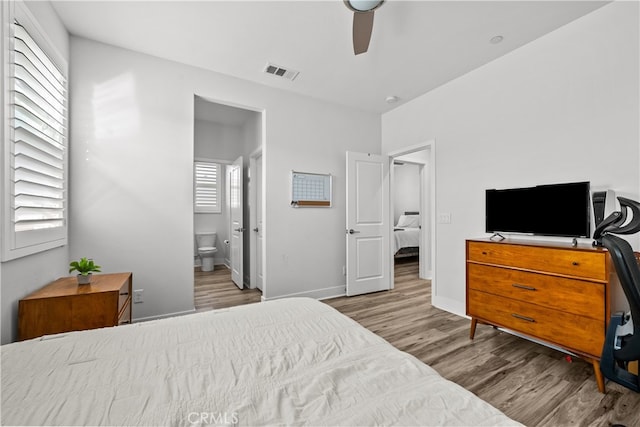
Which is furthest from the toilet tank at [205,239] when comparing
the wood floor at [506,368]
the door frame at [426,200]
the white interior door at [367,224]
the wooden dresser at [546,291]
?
the wooden dresser at [546,291]

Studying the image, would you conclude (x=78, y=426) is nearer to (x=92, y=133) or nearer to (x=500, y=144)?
(x=92, y=133)

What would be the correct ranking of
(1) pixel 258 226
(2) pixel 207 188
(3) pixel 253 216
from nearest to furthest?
(1) pixel 258 226
(3) pixel 253 216
(2) pixel 207 188

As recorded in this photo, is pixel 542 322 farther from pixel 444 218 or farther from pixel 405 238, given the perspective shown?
pixel 405 238

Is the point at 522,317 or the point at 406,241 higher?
the point at 406,241

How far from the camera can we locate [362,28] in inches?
78.2

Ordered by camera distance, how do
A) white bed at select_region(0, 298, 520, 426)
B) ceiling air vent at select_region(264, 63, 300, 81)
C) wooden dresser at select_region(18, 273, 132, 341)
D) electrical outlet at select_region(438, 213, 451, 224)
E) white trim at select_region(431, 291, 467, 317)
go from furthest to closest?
electrical outlet at select_region(438, 213, 451, 224) < white trim at select_region(431, 291, 467, 317) < ceiling air vent at select_region(264, 63, 300, 81) < wooden dresser at select_region(18, 273, 132, 341) < white bed at select_region(0, 298, 520, 426)

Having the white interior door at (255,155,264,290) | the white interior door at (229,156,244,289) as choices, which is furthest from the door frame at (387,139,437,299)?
the white interior door at (229,156,244,289)

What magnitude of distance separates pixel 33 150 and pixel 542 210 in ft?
12.9

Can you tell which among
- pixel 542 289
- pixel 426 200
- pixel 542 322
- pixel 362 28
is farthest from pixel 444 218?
pixel 362 28

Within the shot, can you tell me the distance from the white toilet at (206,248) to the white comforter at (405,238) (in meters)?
3.80

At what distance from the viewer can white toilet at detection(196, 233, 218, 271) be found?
18.5ft

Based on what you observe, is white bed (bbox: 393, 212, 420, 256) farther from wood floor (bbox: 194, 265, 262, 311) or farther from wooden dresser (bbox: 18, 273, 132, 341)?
wooden dresser (bbox: 18, 273, 132, 341)

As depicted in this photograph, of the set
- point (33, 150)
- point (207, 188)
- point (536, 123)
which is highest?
point (536, 123)

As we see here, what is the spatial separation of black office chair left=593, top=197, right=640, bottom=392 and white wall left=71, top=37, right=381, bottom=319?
2886 millimetres
